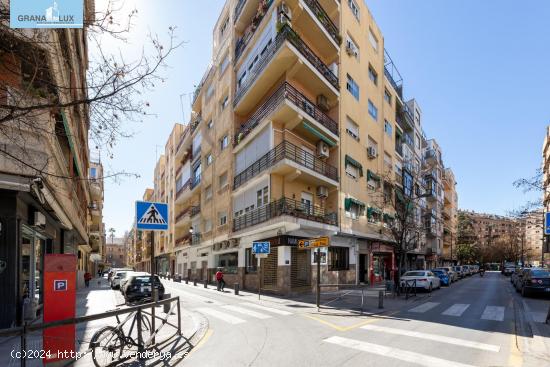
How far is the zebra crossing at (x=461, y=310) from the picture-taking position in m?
12.7

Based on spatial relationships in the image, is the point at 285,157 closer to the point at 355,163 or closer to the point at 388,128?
the point at 355,163

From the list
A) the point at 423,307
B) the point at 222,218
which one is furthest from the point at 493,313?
the point at 222,218

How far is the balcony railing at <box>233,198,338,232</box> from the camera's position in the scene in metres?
20.7

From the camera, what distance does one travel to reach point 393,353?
7.44 metres

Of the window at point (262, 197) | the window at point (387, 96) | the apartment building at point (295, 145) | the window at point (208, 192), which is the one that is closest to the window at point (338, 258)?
the apartment building at point (295, 145)

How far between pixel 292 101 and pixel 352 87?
884 centimetres

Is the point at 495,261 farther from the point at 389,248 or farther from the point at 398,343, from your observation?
the point at 398,343

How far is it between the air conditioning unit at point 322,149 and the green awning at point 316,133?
0.93ft

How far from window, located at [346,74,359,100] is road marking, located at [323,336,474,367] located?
2194cm

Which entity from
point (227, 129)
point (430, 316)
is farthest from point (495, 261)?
point (430, 316)

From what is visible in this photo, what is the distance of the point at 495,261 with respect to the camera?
9744cm

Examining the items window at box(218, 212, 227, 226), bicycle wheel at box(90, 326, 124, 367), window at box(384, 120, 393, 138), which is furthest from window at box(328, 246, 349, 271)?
bicycle wheel at box(90, 326, 124, 367)

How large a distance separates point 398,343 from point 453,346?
1.14 m

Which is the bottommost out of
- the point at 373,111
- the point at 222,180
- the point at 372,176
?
the point at 222,180
